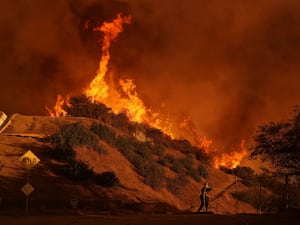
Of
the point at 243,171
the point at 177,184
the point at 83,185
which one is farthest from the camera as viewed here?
the point at 243,171

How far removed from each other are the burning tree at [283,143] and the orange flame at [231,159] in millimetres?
34772

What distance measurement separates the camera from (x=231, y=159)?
6334cm

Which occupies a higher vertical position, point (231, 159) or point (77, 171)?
point (231, 159)

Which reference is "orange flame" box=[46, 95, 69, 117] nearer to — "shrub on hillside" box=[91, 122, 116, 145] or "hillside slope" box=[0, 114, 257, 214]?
"hillside slope" box=[0, 114, 257, 214]

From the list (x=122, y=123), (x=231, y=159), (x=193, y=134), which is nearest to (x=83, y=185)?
(x=122, y=123)

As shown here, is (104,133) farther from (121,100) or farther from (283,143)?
(283,143)

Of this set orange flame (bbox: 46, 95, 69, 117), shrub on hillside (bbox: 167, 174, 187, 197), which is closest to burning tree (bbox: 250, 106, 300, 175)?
shrub on hillside (bbox: 167, 174, 187, 197)

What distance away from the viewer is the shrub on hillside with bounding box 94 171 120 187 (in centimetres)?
3619

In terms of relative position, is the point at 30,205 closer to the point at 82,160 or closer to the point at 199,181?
the point at 82,160

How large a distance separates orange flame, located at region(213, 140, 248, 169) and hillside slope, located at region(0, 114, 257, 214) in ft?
34.4

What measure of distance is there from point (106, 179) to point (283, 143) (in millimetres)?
15349

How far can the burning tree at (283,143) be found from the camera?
2561 centimetres

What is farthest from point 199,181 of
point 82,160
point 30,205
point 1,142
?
point 30,205

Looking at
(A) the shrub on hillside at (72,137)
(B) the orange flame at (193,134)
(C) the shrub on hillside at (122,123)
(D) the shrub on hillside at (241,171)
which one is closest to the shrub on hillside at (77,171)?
(A) the shrub on hillside at (72,137)
